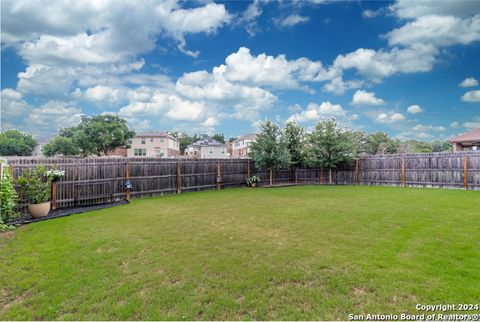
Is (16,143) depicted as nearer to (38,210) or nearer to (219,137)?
(219,137)

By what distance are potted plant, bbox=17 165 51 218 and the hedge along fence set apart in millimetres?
512

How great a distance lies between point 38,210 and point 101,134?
113 ft

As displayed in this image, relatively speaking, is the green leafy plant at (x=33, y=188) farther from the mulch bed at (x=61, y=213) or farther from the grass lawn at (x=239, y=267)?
the grass lawn at (x=239, y=267)

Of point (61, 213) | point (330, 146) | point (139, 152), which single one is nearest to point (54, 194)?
point (61, 213)

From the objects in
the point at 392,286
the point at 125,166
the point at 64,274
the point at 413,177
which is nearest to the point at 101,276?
the point at 64,274

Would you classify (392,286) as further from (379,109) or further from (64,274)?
(379,109)

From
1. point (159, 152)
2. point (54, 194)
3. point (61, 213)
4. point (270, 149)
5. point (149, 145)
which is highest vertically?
point (149, 145)

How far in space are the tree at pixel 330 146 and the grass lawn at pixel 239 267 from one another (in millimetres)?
9780

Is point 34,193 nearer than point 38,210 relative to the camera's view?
No

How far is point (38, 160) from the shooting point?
320 inches

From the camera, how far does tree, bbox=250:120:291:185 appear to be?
15.2 metres

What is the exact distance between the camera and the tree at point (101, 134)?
36.7 meters

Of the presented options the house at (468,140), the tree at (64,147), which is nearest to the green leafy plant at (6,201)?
the house at (468,140)

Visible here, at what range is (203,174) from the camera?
531 inches
